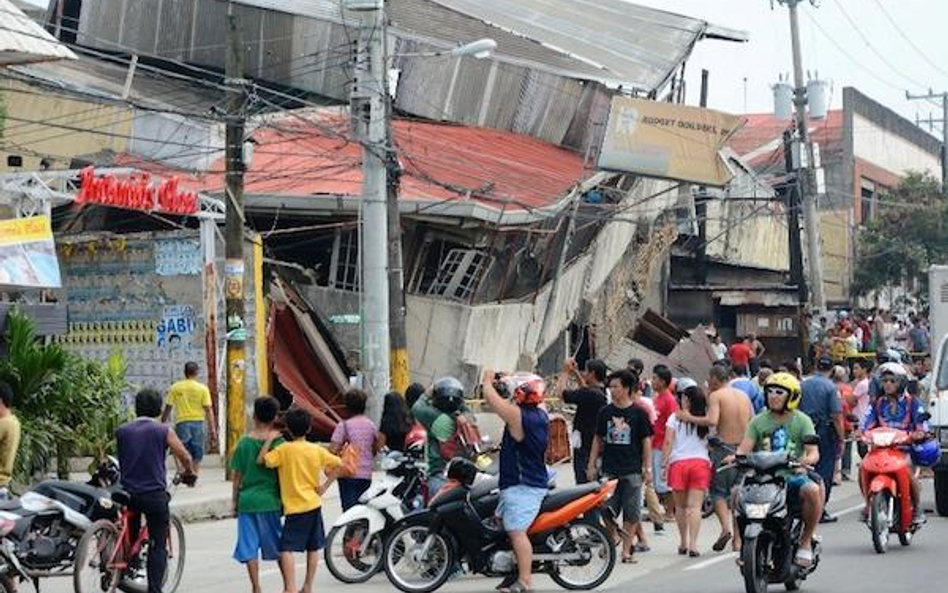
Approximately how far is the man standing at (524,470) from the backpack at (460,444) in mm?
1903

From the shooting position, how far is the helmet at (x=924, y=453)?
1677 cm

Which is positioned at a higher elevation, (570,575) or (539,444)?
(539,444)

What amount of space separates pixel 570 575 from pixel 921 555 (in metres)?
3.50

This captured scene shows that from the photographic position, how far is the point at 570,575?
563 inches

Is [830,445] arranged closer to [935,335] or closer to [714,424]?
[714,424]

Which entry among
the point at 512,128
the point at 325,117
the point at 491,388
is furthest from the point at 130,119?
the point at 491,388

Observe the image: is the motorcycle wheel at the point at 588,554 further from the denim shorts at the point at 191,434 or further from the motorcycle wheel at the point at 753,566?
the denim shorts at the point at 191,434

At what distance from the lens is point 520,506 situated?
1372cm

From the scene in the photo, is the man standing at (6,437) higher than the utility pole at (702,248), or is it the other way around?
the utility pole at (702,248)

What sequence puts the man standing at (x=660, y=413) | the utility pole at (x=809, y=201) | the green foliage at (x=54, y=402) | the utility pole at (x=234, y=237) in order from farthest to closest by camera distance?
the utility pole at (x=809, y=201), the utility pole at (x=234, y=237), the green foliage at (x=54, y=402), the man standing at (x=660, y=413)

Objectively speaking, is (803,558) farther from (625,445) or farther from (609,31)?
(609,31)

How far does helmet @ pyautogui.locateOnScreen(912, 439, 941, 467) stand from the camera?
55.0 ft

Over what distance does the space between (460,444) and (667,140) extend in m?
20.2

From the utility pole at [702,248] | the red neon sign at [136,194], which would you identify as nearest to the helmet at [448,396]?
the red neon sign at [136,194]
